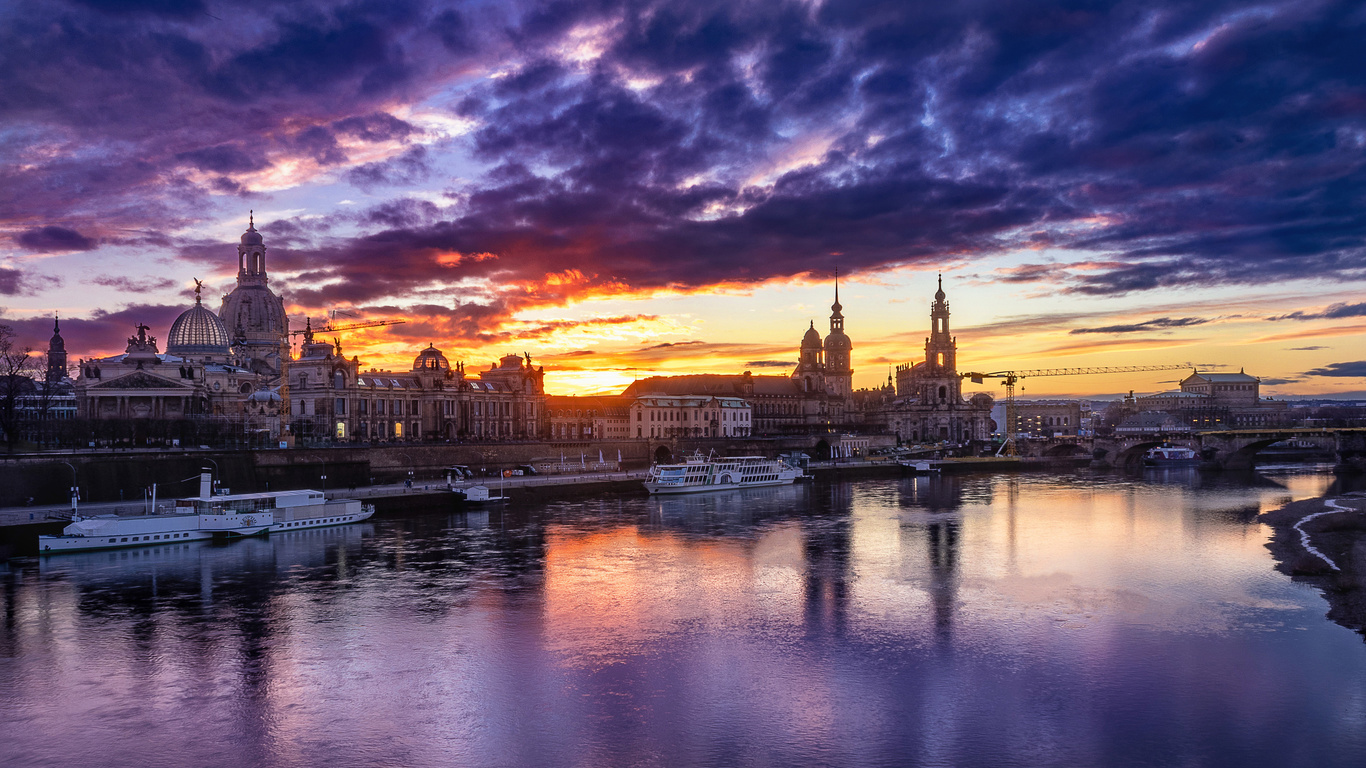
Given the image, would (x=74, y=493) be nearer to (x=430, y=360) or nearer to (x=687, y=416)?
(x=430, y=360)

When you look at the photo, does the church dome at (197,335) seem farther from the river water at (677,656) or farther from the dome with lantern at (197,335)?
the river water at (677,656)

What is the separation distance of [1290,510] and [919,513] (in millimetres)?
25215

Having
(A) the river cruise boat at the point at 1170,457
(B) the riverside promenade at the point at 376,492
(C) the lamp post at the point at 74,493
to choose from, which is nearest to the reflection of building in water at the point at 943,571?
(B) the riverside promenade at the point at 376,492

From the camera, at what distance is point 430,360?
11788 cm

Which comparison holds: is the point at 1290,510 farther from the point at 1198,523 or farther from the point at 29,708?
the point at 29,708

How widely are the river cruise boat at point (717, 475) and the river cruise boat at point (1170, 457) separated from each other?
6344 cm

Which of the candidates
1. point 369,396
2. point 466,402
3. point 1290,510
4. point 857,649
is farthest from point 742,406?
point 857,649

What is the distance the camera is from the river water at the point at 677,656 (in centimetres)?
2141

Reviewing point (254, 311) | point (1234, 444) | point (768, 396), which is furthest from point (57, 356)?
point (1234, 444)

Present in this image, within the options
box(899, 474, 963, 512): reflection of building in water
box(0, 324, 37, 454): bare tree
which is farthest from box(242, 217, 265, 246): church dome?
box(899, 474, 963, 512): reflection of building in water

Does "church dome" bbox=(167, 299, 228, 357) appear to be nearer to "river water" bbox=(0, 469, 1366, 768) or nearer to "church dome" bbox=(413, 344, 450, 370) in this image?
"church dome" bbox=(413, 344, 450, 370)

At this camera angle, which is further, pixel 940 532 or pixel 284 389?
pixel 284 389

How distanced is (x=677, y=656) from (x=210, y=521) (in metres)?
39.0

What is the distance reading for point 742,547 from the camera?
51.9 m
